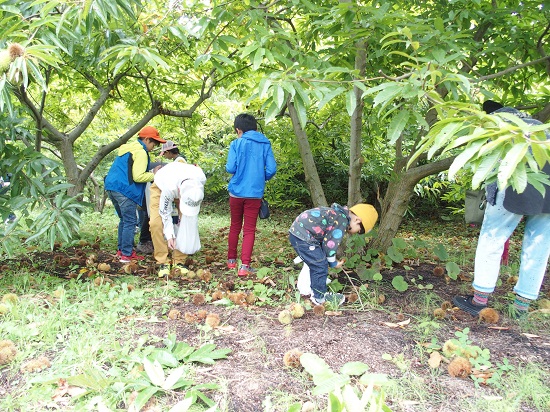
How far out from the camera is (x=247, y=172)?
13.7 feet

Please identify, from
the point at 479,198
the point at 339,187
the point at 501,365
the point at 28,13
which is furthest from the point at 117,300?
the point at 339,187

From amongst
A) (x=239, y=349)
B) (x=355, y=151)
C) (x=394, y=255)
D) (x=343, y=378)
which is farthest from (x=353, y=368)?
(x=355, y=151)

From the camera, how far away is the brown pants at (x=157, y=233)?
4.48m

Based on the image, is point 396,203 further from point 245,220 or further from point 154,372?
point 154,372

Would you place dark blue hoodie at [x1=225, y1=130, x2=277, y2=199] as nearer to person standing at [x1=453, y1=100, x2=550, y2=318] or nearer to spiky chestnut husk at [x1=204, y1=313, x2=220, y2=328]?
spiky chestnut husk at [x1=204, y1=313, x2=220, y2=328]

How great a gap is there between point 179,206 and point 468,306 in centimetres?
285

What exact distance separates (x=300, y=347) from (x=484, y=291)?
151 cm

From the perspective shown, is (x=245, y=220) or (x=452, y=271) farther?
(x=245, y=220)

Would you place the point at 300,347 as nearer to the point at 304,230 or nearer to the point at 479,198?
the point at 304,230

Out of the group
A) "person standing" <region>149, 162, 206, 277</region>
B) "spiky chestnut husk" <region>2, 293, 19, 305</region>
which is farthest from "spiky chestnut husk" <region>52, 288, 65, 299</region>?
"person standing" <region>149, 162, 206, 277</region>

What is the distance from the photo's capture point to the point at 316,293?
3264 mm

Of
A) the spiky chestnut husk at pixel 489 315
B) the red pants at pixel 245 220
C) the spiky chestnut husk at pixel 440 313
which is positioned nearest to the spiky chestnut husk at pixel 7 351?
the red pants at pixel 245 220

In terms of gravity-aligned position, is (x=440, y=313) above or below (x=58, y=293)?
above

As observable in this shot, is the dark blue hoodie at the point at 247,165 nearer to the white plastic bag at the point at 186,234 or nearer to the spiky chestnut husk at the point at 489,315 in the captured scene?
the white plastic bag at the point at 186,234
